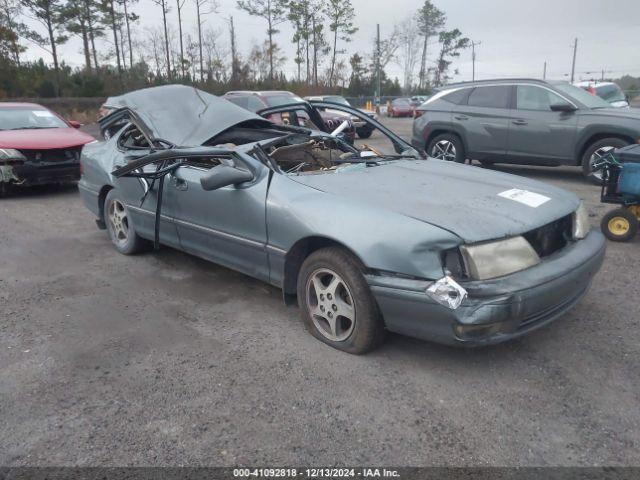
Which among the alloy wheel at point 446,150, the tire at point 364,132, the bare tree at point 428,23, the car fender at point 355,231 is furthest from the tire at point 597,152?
the bare tree at point 428,23

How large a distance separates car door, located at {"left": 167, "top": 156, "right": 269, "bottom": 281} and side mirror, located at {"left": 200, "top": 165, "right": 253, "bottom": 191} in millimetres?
89

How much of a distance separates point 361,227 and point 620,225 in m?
3.67

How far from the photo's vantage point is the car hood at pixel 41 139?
785cm

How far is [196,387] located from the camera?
290cm

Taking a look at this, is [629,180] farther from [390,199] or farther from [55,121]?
[55,121]

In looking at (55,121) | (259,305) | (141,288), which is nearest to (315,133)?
(259,305)

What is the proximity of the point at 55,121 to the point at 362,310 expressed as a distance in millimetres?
8334

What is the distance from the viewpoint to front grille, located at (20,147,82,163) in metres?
7.88

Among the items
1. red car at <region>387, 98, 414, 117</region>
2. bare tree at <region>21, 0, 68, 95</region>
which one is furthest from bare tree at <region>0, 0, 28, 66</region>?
red car at <region>387, 98, 414, 117</region>

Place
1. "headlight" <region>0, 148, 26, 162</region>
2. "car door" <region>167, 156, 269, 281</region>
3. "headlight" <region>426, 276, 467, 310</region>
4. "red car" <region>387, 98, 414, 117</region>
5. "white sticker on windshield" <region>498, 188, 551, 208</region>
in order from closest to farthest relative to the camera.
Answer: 1. "headlight" <region>426, 276, 467, 310</region>
2. "white sticker on windshield" <region>498, 188, 551, 208</region>
3. "car door" <region>167, 156, 269, 281</region>
4. "headlight" <region>0, 148, 26, 162</region>
5. "red car" <region>387, 98, 414, 117</region>

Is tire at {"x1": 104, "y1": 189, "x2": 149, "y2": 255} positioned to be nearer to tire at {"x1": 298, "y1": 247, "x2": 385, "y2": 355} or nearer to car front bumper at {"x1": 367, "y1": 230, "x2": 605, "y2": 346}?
tire at {"x1": 298, "y1": 247, "x2": 385, "y2": 355}

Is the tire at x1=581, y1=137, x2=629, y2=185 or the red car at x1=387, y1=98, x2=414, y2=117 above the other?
the red car at x1=387, y1=98, x2=414, y2=117

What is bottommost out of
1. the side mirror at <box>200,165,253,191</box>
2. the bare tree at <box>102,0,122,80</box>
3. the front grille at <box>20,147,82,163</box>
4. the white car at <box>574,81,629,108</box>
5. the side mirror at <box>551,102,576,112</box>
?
the front grille at <box>20,147,82,163</box>

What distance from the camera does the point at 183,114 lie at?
4730 mm
